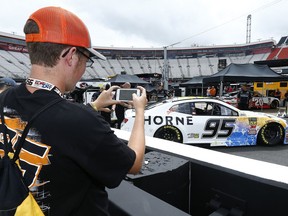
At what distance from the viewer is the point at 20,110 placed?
0.94 metres

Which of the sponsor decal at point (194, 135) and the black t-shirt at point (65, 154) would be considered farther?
the sponsor decal at point (194, 135)

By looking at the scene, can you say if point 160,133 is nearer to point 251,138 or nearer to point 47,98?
point 251,138

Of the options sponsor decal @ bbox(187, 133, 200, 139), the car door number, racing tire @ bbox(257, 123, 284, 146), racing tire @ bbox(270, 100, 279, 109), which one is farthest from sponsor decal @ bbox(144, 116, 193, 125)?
racing tire @ bbox(270, 100, 279, 109)

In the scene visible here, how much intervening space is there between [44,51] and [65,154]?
0.43 meters

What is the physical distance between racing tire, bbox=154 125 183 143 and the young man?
5.33 meters

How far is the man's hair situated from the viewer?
3.21 feet

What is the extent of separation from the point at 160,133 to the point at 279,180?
16.8ft

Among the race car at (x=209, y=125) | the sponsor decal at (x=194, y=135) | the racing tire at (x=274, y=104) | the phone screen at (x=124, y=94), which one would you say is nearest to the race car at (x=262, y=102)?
the racing tire at (x=274, y=104)

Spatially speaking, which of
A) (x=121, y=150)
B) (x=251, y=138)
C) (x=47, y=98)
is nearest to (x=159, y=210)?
(x=121, y=150)

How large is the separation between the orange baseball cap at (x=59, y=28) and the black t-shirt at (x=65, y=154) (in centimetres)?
22

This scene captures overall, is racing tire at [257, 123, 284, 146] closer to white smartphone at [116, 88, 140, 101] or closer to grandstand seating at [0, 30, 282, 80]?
white smartphone at [116, 88, 140, 101]

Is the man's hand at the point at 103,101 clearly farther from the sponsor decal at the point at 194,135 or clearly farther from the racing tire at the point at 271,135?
the racing tire at the point at 271,135

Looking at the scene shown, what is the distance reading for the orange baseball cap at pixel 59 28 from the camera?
97cm

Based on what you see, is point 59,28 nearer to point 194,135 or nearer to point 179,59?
point 194,135
